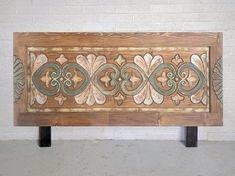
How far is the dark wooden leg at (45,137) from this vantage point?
224cm

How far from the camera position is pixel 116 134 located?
2.40 m

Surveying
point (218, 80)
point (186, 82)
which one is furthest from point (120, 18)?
point (218, 80)

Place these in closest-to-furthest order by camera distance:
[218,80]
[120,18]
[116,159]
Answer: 1. [116,159]
2. [218,80]
3. [120,18]

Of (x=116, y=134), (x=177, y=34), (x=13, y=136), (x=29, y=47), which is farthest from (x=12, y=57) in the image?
(x=177, y=34)

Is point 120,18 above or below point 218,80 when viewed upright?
above

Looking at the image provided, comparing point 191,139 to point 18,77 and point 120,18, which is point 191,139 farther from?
point 18,77

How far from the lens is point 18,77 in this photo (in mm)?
2207

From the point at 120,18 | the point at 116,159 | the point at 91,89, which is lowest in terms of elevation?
the point at 116,159

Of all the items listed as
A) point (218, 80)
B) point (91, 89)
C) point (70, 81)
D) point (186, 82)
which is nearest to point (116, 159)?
point (91, 89)

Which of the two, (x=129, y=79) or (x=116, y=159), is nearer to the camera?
(x=116, y=159)

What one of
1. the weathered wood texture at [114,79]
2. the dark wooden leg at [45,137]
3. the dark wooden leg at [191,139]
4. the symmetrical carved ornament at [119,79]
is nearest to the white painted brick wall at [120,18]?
the weathered wood texture at [114,79]

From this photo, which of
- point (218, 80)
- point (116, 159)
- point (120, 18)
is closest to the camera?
point (116, 159)

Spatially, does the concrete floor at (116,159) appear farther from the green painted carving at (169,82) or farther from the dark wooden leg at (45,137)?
the green painted carving at (169,82)

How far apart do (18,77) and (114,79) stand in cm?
79
